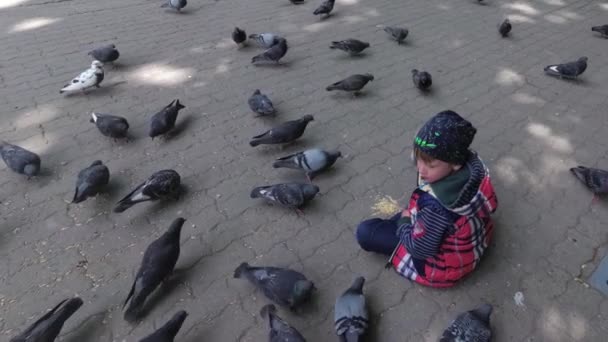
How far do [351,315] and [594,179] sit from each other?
2.79 metres

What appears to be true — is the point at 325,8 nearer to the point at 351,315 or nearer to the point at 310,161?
the point at 310,161

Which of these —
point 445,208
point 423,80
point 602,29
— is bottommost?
point 602,29

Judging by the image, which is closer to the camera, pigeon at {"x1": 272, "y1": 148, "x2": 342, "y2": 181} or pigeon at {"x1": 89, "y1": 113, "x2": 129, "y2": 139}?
pigeon at {"x1": 272, "y1": 148, "x2": 342, "y2": 181}

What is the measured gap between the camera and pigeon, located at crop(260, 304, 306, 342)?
2.58 m

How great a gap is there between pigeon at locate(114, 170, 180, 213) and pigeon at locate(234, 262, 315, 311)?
121cm

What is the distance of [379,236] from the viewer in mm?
3170

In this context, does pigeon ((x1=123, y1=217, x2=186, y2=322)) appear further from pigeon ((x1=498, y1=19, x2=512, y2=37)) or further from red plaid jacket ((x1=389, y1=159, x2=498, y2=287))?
pigeon ((x1=498, y1=19, x2=512, y2=37))

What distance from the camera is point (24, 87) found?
565cm

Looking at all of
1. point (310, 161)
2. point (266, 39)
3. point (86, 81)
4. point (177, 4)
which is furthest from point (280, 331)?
point (177, 4)

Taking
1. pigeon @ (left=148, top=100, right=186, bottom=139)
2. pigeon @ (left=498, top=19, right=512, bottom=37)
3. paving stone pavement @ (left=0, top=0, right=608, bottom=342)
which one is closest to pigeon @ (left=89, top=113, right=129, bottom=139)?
paving stone pavement @ (left=0, top=0, right=608, bottom=342)

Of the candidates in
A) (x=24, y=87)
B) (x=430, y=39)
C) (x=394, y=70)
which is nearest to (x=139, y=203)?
(x=24, y=87)

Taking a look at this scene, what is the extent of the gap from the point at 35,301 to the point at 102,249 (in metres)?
0.59

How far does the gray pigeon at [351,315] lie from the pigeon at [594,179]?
2542mm

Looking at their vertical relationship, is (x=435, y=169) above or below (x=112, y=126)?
above
